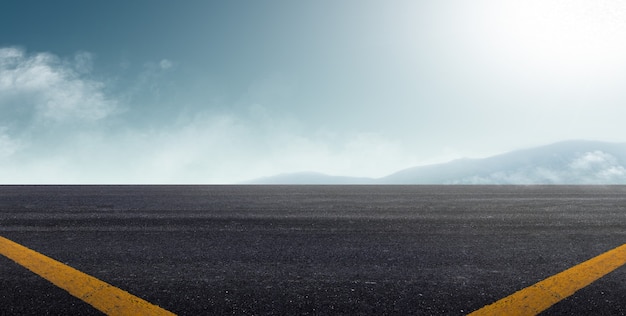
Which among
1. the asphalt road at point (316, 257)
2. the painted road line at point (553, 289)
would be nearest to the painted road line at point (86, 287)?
the asphalt road at point (316, 257)

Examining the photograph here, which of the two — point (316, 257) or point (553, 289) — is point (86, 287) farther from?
point (553, 289)

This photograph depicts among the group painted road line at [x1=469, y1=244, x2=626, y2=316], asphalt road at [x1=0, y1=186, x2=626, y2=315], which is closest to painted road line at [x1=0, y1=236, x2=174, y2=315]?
asphalt road at [x1=0, y1=186, x2=626, y2=315]

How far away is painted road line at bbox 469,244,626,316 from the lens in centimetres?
253

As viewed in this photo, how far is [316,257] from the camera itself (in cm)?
381

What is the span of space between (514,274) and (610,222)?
3.68 m

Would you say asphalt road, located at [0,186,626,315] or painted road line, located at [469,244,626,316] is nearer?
painted road line, located at [469,244,626,316]

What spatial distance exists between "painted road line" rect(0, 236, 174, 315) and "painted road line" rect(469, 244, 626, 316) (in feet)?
6.34

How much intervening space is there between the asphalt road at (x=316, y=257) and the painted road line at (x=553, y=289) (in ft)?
0.24

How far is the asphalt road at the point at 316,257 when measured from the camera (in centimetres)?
267

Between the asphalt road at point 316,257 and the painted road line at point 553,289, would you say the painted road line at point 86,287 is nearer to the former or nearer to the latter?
the asphalt road at point 316,257

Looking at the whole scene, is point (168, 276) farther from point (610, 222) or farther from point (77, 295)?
point (610, 222)

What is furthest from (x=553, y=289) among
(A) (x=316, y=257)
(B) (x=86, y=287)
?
(B) (x=86, y=287)

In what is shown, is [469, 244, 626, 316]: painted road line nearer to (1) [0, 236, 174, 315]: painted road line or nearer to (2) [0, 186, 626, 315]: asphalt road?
(2) [0, 186, 626, 315]: asphalt road

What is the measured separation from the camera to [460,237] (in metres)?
4.80
